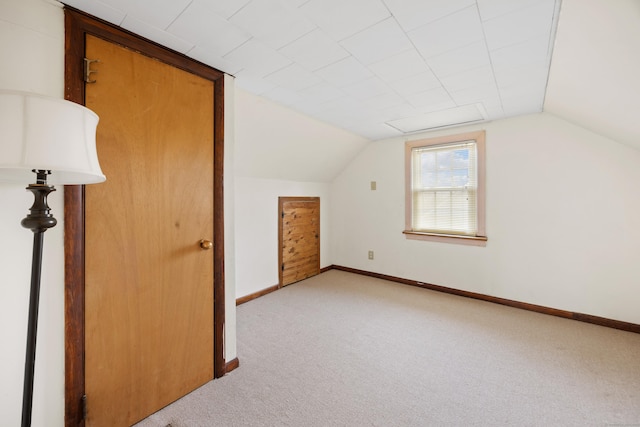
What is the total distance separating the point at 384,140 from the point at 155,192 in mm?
3313

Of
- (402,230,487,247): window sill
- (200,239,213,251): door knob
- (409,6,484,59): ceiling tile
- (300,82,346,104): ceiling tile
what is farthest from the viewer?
(402,230,487,247): window sill

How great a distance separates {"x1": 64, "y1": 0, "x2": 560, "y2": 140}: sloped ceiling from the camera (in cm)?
128

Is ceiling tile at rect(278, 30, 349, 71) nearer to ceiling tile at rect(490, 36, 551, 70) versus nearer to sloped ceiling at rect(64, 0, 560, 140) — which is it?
Result: sloped ceiling at rect(64, 0, 560, 140)

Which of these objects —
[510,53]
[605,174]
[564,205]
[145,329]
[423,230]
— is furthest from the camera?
[423,230]

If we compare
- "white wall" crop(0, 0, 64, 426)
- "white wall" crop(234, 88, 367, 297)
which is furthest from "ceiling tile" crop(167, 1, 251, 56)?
"white wall" crop(234, 88, 367, 297)

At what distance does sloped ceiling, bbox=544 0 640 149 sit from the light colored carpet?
1902 mm

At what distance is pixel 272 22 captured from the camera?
4.54 ft

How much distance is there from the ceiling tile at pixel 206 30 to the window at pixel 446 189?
285 cm

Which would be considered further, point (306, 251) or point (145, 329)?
point (306, 251)

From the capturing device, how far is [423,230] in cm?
372

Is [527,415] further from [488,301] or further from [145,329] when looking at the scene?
[145,329]

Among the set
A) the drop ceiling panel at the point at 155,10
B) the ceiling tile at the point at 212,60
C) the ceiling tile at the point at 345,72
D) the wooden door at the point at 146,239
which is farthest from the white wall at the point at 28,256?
the ceiling tile at the point at 345,72

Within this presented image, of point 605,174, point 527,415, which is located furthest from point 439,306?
point 605,174

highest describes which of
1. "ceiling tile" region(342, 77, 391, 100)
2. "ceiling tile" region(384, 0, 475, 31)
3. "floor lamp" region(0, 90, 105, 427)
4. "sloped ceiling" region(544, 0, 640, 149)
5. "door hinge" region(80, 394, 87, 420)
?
"ceiling tile" region(342, 77, 391, 100)
